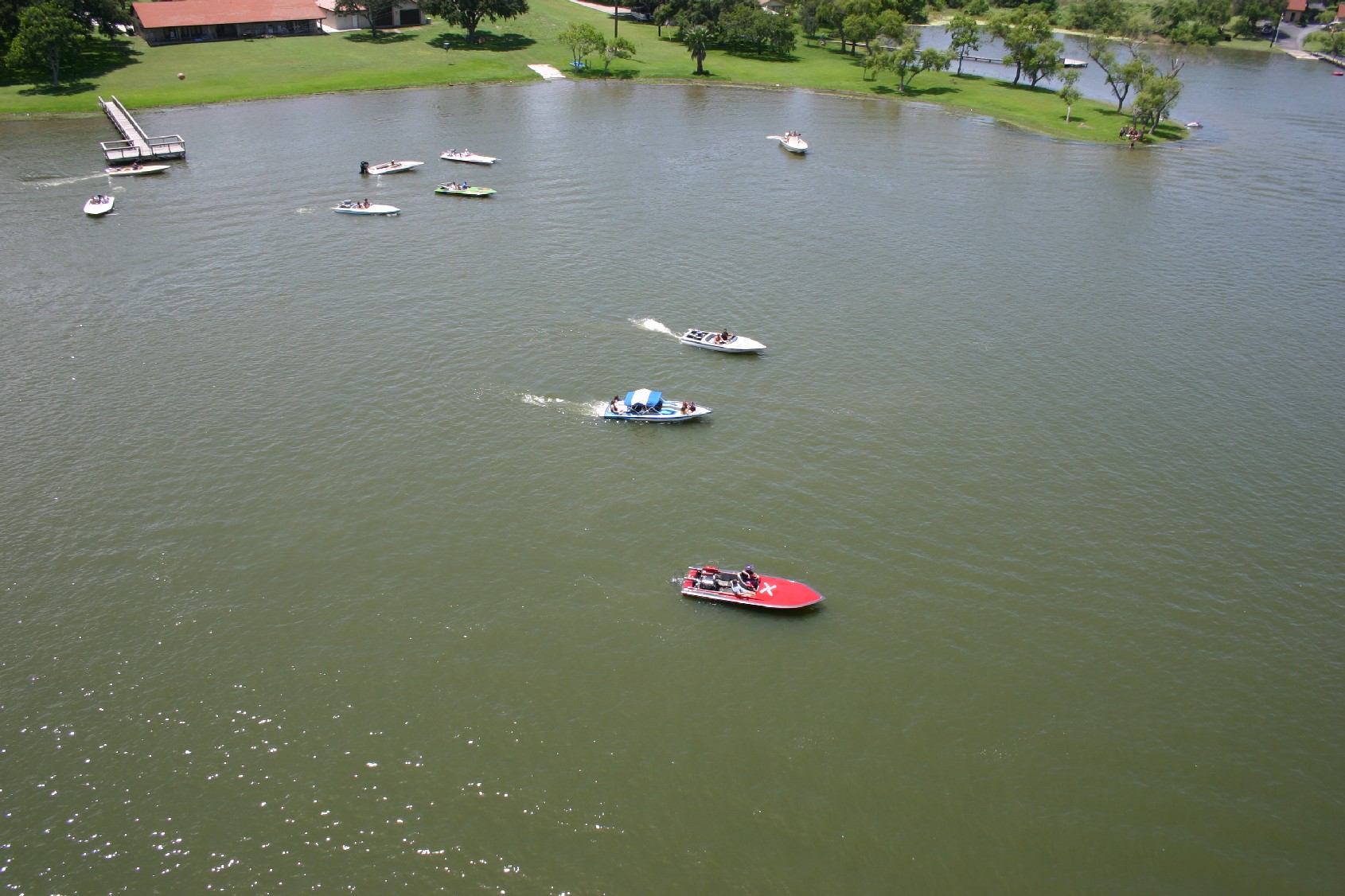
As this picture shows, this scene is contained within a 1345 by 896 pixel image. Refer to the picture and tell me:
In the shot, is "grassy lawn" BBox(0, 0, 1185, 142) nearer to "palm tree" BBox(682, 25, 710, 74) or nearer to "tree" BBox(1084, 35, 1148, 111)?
"palm tree" BBox(682, 25, 710, 74)

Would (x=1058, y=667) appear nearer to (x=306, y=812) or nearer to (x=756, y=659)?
(x=756, y=659)

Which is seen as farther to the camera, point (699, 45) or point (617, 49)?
point (617, 49)

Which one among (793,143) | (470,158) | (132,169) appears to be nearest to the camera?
(132,169)

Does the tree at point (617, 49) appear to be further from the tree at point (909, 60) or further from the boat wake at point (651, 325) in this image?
the boat wake at point (651, 325)

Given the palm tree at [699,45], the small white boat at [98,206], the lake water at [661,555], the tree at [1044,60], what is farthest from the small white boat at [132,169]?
the tree at [1044,60]

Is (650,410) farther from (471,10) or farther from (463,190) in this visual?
(471,10)

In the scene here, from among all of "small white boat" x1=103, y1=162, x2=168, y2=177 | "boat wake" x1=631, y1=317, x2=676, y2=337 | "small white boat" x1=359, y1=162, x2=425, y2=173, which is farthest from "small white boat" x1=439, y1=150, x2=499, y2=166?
"boat wake" x1=631, y1=317, x2=676, y2=337

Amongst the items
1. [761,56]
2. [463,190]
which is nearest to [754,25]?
[761,56]

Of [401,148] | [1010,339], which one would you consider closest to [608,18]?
[401,148]
